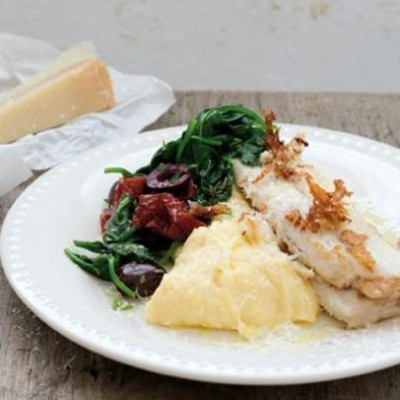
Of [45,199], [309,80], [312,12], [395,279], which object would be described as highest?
[395,279]

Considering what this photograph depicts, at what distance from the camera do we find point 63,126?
158 inches

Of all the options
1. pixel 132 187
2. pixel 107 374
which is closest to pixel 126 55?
pixel 132 187

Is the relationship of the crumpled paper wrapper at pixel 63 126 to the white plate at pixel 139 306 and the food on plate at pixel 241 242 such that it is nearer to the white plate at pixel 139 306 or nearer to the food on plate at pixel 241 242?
the white plate at pixel 139 306

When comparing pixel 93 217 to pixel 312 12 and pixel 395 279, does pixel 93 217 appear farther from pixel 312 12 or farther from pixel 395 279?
pixel 312 12

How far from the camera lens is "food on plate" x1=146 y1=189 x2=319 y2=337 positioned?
245 centimetres

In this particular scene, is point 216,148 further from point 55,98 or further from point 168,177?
point 55,98

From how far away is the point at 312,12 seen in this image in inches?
214

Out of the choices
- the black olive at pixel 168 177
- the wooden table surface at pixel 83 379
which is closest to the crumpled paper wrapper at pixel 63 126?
the black olive at pixel 168 177

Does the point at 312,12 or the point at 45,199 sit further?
the point at 312,12

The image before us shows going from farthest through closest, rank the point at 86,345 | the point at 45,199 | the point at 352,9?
the point at 352,9 → the point at 45,199 → the point at 86,345

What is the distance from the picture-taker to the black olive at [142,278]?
2658mm

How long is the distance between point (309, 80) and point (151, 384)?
3.53m

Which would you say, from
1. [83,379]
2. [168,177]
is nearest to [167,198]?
[168,177]

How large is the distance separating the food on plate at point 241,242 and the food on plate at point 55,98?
803 mm
